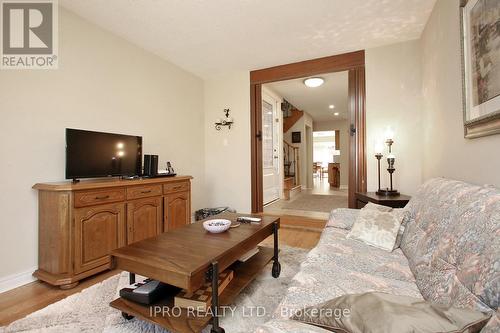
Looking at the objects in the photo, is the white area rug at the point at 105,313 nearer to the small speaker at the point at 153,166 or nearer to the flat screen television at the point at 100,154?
the flat screen television at the point at 100,154

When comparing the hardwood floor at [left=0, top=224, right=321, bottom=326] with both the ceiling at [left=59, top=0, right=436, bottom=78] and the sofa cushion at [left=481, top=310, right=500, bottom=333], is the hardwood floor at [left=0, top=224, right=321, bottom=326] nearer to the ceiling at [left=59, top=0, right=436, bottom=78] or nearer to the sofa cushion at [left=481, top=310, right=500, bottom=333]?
the sofa cushion at [left=481, top=310, right=500, bottom=333]

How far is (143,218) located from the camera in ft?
8.21

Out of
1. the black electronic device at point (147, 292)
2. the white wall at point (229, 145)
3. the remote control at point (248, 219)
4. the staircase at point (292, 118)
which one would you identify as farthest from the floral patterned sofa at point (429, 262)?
the staircase at point (292, 118)

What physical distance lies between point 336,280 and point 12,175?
102 inches

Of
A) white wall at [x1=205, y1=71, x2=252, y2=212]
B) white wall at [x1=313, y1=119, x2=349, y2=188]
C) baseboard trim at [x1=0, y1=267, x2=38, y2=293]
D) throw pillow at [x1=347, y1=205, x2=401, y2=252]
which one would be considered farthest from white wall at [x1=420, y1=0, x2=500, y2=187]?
white wall at [x1=313, y1=119, x2=349, y2=188]

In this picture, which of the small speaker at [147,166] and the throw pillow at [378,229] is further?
the small speaker at [147,166]

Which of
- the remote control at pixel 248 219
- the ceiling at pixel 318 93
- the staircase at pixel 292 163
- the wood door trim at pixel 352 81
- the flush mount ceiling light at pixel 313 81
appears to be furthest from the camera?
the staircase at pixel 292 163

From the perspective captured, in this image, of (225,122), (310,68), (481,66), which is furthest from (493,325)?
(225,122)

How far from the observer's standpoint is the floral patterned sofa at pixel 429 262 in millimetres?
744

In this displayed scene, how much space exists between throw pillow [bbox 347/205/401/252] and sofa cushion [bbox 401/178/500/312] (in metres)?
0.15

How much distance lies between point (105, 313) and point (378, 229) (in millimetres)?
1932

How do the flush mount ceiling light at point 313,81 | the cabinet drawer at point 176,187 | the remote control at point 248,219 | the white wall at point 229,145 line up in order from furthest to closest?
the flush mount ceiling light at point 313,81
the white wall at point 229,145
the cabinet drawer at point 176,187
the remote control at point 248,219

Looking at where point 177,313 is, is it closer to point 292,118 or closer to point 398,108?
point 398,108

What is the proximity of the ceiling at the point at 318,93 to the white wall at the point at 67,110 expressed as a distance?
85.1 inches
